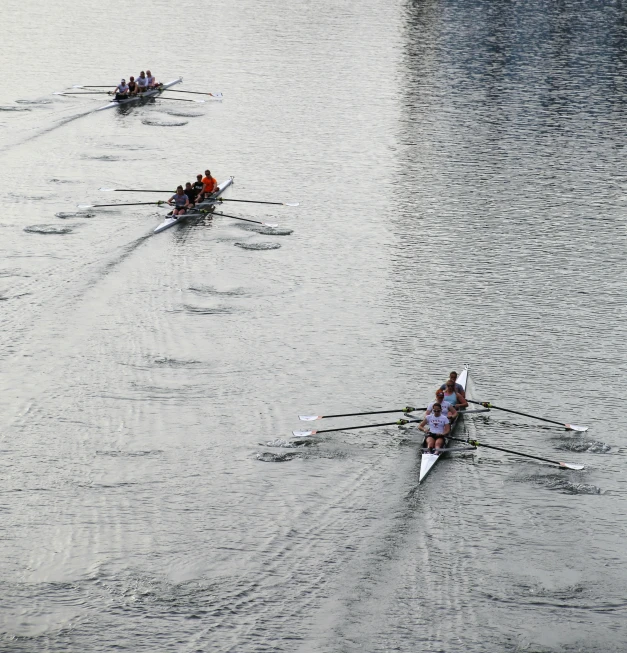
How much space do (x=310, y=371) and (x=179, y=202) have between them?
1409cm

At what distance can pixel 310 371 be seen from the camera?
100ft

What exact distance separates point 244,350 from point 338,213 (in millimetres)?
14631

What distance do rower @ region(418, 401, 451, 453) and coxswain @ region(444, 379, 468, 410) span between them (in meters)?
1.18

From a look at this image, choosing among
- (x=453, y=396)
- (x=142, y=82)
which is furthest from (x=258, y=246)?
(x=142, y=82)

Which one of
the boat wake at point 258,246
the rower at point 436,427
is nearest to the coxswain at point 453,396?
the rower at point 436,427

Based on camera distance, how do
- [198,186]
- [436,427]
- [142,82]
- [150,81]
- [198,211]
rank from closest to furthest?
[436,427] → [198,211] → [198,186] → [142,82] → [150,81]

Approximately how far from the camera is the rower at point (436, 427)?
25.7 meters

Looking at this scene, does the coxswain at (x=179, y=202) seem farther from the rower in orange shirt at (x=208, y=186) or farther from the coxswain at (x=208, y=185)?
the coxswain at (x=208, y=185)

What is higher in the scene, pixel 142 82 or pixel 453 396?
pixel 142 82

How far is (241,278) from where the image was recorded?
120 feet

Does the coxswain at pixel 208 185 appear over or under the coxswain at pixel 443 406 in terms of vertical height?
over

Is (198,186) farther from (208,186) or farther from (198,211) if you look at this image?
(198,211)

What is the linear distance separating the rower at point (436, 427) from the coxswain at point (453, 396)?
1.18 m

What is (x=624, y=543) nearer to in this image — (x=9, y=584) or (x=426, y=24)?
(x=9, y=584)
